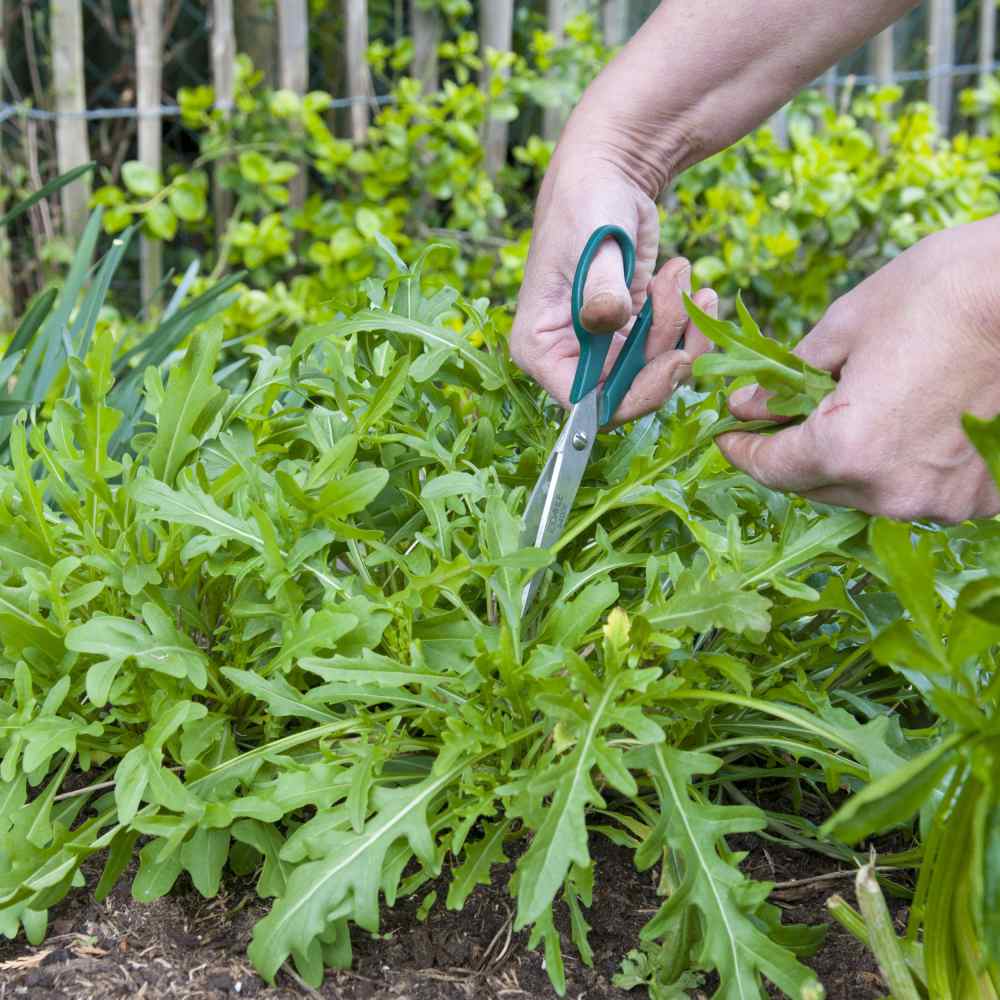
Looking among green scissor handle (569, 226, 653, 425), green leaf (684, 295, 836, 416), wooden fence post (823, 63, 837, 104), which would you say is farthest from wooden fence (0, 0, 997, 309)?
green leaf (684, 295, 836, 416)

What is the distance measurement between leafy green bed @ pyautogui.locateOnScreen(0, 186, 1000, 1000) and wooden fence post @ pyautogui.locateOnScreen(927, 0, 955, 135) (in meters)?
4.10

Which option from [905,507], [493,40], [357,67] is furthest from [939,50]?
[905,507]

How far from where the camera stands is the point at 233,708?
142 cm

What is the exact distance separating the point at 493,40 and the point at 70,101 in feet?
4.54

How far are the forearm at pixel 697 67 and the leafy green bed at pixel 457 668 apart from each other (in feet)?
1.04

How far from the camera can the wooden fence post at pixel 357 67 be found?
3.76 meters

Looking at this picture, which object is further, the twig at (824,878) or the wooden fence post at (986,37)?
the wooden fence post at (986,37)

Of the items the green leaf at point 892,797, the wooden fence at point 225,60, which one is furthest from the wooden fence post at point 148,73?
the green leaf at point 892,797

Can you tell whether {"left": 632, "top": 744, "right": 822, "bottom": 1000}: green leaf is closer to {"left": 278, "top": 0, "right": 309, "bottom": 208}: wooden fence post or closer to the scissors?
the scissors

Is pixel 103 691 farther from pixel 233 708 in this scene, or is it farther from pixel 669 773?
pixel 669 773

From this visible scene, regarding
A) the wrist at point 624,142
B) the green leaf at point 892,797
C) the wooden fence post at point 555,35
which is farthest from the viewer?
the wooden fence post at point 555,35

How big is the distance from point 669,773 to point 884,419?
1.30 feet

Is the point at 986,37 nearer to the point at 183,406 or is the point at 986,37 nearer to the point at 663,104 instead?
the point at 663,104

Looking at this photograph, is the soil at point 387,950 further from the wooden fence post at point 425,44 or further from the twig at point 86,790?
the wooden fence post at point 425,44
